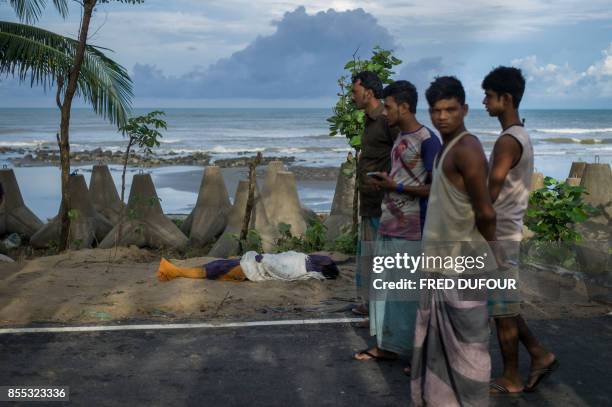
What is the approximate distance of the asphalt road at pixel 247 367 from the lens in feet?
14.8

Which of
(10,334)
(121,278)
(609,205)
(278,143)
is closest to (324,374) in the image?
(10,334)

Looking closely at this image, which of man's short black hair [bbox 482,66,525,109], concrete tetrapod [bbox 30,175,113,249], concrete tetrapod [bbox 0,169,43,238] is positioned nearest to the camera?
man's short black hair [bbox 482,66,525,109]

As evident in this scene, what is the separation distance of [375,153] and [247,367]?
1.72m

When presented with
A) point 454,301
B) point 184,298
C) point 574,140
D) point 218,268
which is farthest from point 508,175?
point 574,140

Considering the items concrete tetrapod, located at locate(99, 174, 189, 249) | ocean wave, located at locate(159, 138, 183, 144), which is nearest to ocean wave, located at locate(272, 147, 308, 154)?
ocean wave, located at locate(159, 138, 183, 144)

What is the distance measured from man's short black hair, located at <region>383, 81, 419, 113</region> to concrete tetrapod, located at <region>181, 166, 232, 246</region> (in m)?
7.19

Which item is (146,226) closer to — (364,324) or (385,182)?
(364,324)

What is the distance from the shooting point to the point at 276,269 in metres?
7.23

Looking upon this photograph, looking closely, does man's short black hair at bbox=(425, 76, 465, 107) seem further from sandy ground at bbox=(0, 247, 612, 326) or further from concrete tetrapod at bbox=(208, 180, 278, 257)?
concrete tetrapod at bbox=(208, 180, 278, 257)

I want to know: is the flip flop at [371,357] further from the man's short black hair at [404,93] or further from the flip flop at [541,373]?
the man's short black hair at [404,93]

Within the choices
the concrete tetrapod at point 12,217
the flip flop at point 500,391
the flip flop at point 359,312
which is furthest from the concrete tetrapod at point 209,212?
the flip flop at point 500,391

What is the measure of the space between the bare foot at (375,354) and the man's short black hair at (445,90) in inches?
73.3

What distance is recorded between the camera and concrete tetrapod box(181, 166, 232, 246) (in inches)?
461

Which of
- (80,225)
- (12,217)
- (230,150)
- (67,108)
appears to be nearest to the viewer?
(67,108)
